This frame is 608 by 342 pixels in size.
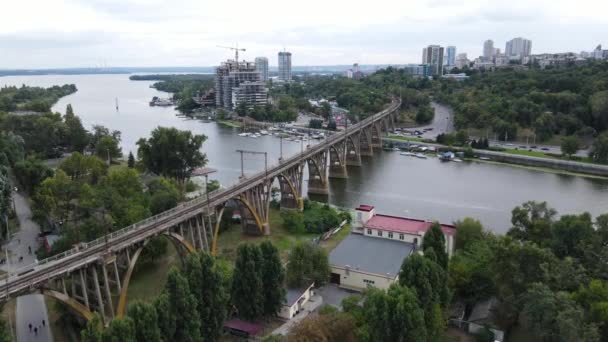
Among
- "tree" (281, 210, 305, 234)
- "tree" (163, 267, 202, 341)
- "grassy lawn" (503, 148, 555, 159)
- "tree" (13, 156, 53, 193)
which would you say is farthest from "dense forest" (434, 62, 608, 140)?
"tree" (163, 267, 202, 341)

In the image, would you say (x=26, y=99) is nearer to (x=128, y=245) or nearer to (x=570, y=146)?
(x=128, y=245)

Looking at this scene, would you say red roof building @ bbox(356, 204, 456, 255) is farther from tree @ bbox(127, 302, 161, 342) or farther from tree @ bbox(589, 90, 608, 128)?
tree @ bbox(589, 90, 608, 128)

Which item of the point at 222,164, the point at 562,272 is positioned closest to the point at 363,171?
the point at 222,164

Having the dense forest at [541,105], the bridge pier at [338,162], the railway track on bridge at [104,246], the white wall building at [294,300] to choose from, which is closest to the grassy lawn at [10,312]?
the railway track on bridge at [104,246]

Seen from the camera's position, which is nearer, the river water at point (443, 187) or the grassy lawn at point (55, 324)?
the grassy lawn at point (55, 324)

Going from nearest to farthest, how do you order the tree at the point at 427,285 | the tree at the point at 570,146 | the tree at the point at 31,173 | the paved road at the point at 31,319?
the tree at the point at 427,285, the paved road at the point at 31,319, the tree at the point at 31,173, the tree at the point at 570,146

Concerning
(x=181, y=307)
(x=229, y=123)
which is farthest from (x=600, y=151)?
(x=229, y=123)

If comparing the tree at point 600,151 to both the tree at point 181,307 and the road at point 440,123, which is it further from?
the tree at point 181,307
